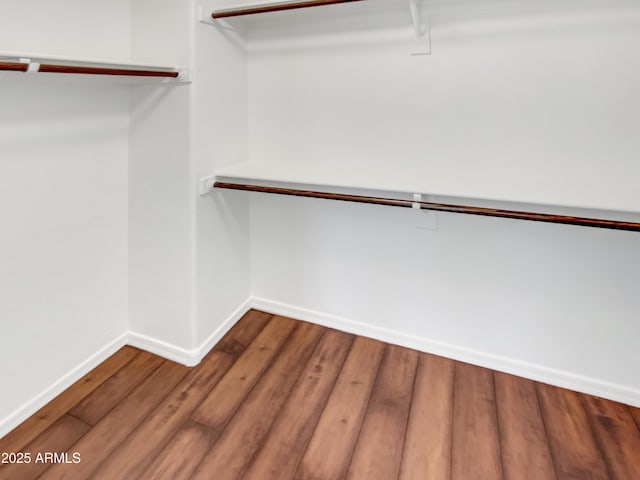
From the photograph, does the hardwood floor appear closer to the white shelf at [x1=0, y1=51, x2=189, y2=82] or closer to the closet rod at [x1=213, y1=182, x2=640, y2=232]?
the closet rod at [x1=213, y1=182, x2=640, y2=232]

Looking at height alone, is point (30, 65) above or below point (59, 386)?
above

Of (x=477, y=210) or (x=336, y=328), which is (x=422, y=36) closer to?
(x=477, y=210)

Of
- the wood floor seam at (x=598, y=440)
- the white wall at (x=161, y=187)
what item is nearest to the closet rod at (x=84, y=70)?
the white wall at (x=161, y=187)

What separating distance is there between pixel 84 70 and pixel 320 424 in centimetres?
156

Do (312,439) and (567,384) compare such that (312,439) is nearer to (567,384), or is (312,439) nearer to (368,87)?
(567,384)

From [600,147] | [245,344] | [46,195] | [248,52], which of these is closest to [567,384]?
[600,147]

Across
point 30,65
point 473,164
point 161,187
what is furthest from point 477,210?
point 30,65

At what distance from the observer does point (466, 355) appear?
1.87 metres

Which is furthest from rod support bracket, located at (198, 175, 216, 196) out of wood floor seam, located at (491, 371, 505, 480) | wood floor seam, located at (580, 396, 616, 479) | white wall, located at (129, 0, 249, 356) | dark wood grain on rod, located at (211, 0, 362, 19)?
wood floor seam, located at (580, 396, 616, 479)

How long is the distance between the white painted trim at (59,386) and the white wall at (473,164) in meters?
1.00

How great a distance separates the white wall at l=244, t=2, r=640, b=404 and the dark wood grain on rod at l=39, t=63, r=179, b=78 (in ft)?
1.91

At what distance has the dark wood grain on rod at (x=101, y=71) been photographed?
1135 millimetres

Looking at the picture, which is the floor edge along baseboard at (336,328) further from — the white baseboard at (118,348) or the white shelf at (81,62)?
the white shelf at (81,62)

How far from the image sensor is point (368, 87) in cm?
177
